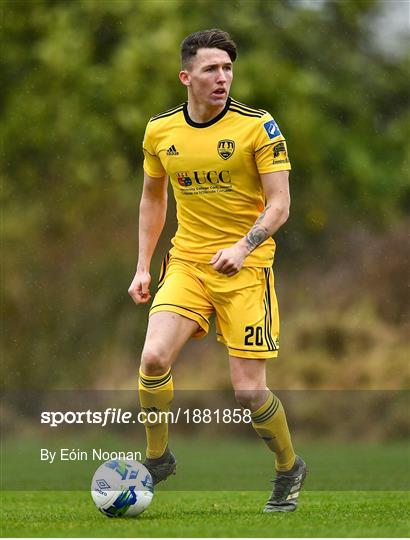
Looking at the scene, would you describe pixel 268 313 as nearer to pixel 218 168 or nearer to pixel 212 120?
pixel 218 168

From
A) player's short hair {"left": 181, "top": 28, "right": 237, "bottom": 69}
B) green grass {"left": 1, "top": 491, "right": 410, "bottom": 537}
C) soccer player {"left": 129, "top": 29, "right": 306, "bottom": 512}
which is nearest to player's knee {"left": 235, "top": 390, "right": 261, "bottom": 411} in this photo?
soccer player {"left": 129, "top": 29, "right": 306, "bottom": 512}

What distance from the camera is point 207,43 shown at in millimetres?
6629

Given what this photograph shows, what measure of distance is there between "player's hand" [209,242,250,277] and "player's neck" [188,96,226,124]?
799 millimetres

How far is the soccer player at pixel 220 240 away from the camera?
6633 mm

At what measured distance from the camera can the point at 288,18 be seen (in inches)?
752

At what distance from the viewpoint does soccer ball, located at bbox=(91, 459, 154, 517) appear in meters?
6.43

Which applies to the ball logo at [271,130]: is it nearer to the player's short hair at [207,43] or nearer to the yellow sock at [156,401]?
the player's short hair at [207,43]

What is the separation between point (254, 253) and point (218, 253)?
1.56 feet

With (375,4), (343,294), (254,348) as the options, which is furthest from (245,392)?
(375,4)

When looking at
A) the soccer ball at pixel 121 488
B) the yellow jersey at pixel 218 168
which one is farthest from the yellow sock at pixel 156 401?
the yellow jersey at pixel 218 168

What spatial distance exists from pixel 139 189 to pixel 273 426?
10.1 metres

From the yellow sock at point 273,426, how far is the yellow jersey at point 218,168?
30.0 inches

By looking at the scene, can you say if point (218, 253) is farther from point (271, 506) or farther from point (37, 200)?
point (37, 200)

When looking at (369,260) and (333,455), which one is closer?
(333,455)
